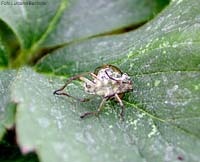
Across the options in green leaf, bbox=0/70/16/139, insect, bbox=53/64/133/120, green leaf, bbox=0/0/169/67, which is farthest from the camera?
green leaf, bbox=0/0/169/67

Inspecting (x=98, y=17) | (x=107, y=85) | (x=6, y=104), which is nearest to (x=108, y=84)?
(x=107, y=85)

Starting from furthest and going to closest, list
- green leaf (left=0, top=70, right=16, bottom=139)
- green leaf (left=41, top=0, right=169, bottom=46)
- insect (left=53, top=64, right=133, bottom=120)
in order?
green leaf (left=41, top=0, right=169, bottom=46) < insect (left=53, top=64, right=133, bottom=120) < green leaf (left=0, top=70, right=16, bottom=139)

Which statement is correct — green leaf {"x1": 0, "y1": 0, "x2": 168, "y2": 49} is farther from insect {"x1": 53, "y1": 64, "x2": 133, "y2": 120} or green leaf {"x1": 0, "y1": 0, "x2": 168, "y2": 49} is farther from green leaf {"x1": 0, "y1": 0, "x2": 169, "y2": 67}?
insect {"x1": 53, "y1": 64, "x2": 133, "y2": 120}

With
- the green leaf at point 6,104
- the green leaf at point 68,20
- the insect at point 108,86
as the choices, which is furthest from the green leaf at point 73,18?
the insect at point 108,86

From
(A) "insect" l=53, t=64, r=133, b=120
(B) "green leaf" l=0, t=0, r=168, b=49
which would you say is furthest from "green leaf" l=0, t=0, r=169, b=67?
(A) "insect" l=53, t=64, r=133, b=120

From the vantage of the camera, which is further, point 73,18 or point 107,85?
point 73,18

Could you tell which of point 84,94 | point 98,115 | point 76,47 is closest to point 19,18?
point 76,47

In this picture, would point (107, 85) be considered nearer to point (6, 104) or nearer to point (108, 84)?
point (108, 84)

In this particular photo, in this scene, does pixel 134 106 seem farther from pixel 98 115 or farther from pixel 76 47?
pixel 76 47
